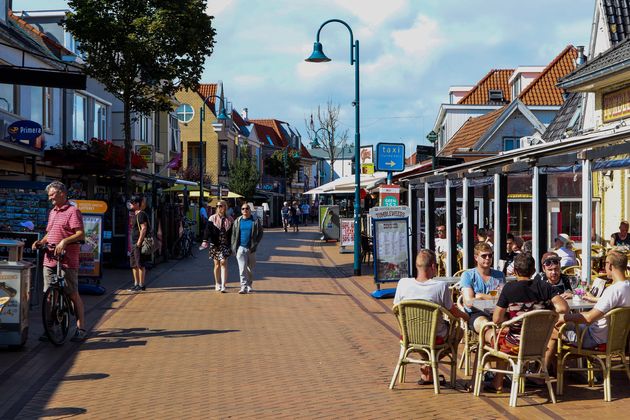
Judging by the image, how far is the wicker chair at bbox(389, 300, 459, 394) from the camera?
734 cm

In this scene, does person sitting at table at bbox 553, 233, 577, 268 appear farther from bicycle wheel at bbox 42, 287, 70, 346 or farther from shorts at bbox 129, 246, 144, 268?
shorts at bbox 129, 246, 144, 268

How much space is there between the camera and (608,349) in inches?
287

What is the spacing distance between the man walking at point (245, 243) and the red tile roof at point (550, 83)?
25.6 m

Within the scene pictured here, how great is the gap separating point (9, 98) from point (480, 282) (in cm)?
1675

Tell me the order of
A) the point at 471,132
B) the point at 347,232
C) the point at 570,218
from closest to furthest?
1. the point at 570,218
2. the point at 347,232
3. the point at 471,132

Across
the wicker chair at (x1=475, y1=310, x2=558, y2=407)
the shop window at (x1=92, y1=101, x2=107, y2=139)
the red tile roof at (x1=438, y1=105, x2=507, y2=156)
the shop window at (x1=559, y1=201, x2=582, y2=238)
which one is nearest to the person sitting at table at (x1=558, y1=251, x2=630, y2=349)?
the wicker chair at (x1=475, y1=310, x2=558, y2=407)

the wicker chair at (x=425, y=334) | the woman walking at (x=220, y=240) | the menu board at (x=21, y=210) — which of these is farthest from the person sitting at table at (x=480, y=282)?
the menu board at (x=21, y=210)

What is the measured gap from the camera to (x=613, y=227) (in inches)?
769

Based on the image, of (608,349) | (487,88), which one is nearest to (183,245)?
(608,349)

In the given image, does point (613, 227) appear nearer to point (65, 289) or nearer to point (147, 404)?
point (65, 289)

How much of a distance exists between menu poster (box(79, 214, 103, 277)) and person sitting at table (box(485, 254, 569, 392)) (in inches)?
379

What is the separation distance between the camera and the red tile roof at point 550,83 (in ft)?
126

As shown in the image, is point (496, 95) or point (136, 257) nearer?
point (136, 257)

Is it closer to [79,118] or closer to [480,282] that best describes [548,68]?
[79,118]
